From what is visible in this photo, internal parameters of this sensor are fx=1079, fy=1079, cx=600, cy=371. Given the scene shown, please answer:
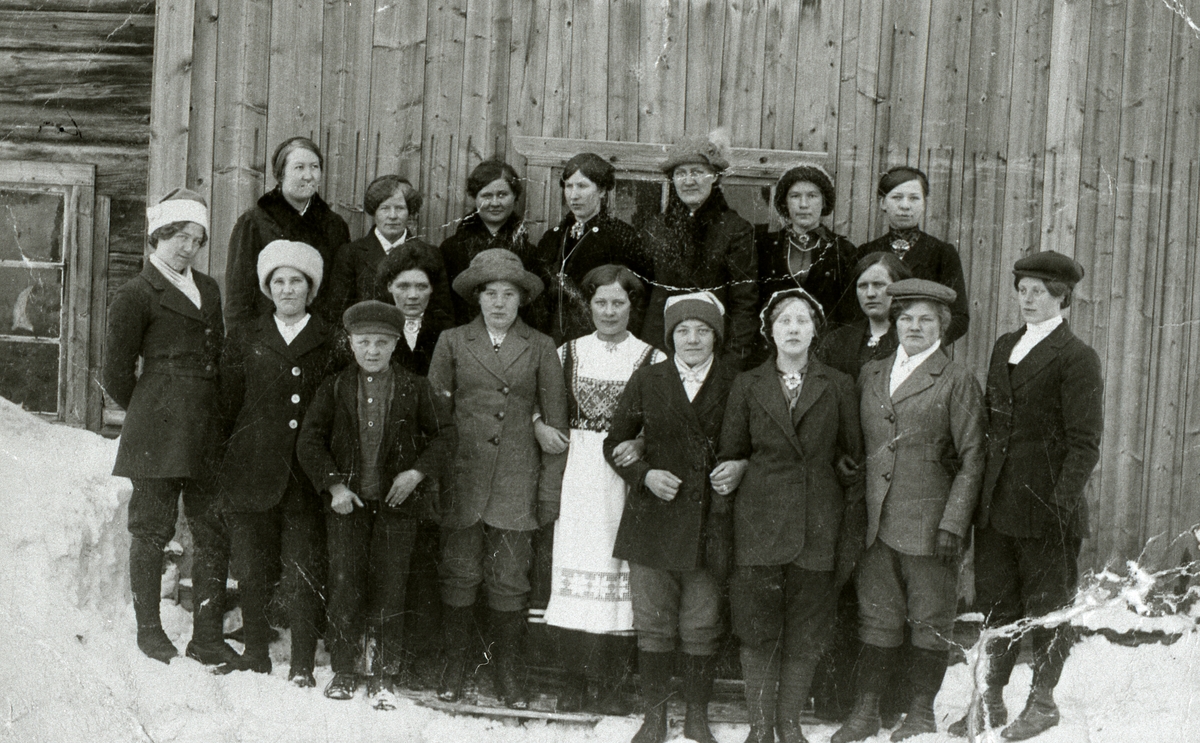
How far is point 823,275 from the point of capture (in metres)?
5.14

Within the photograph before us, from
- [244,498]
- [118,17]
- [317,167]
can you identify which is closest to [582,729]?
[244,498]

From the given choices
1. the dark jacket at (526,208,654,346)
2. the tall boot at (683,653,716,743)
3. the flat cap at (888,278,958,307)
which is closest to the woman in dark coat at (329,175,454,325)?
the dark jacket at (526,208,654,346)

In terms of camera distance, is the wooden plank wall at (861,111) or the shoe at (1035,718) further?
the wooden plank wall at (861,111)

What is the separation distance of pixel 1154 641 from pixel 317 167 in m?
4.91

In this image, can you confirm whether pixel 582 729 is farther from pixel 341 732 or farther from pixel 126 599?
pixel 126 599

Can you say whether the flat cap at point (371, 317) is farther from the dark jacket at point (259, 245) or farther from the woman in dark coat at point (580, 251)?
the woman in dark coat at point (580, 251)

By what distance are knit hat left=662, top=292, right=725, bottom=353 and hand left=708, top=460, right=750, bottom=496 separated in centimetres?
57

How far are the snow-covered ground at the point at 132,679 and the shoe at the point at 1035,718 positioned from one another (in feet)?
0.17

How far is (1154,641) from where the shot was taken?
5617 mm

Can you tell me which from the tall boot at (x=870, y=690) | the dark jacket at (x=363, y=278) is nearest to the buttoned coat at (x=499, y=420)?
the dark jacket at (x=363, y=278)

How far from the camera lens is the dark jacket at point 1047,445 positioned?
430cm

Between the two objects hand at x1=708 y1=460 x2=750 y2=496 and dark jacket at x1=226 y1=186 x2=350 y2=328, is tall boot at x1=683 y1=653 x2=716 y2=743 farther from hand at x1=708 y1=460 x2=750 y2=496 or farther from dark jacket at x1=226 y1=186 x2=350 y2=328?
dark jacket at x1=226 y1=186 x2=350 y2=328

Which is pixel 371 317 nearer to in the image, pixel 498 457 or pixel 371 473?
pixel 371 473

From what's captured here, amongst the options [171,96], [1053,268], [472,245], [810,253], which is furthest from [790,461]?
[171,96]
